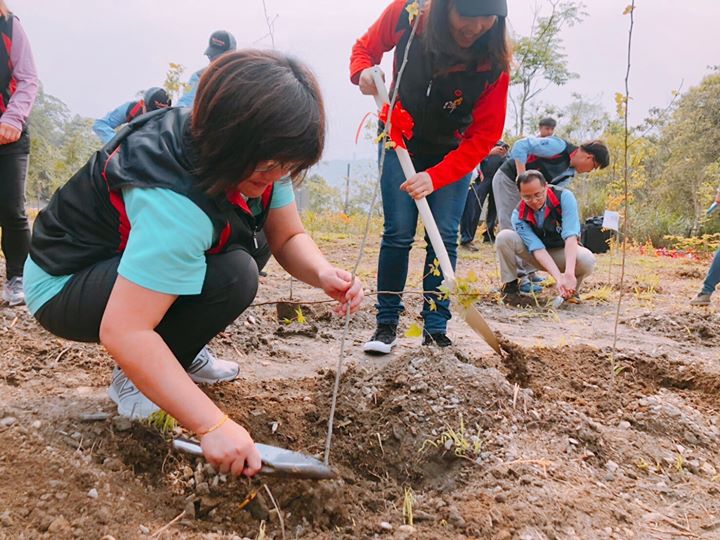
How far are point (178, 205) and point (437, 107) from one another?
152 cm

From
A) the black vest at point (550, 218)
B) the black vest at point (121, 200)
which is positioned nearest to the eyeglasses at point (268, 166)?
the black vest at point (121, 200)

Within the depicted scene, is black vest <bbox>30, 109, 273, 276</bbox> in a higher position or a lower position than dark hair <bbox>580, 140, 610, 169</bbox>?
lower

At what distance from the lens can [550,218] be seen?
4.44 m

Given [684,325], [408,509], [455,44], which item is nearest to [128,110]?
[455,44]

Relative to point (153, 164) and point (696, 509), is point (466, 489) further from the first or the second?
point (153, 164)

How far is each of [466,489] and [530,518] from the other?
0.76 ft

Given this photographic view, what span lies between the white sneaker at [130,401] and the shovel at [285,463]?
0.39m

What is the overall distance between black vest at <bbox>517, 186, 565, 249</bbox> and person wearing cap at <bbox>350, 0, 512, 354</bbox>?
2006mm

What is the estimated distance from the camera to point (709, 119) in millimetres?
16625

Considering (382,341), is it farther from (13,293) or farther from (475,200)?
(475,200)

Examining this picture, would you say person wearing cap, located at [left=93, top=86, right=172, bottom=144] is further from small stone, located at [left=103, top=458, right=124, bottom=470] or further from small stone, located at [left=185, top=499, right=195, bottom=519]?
small stone, located at [left=185, top=499, right=195, bottom=519]

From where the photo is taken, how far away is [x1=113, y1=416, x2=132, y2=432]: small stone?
168 cm

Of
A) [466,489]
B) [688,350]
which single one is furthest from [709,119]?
[466,489]

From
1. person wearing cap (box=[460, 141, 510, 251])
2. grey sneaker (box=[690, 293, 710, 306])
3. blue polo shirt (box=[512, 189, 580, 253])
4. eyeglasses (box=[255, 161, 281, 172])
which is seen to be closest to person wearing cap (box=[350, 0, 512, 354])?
eyeglasses (box=[255, 161, 281, 172])
